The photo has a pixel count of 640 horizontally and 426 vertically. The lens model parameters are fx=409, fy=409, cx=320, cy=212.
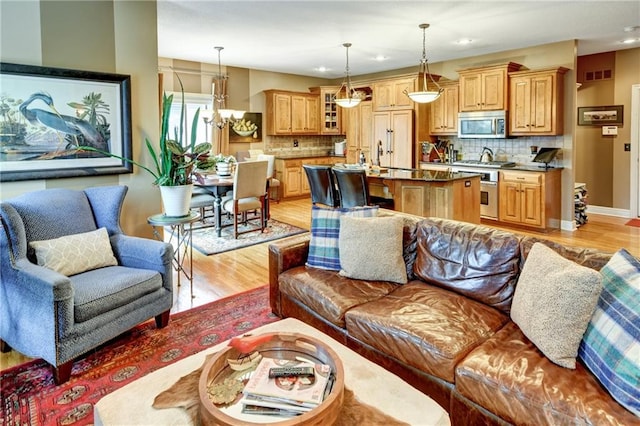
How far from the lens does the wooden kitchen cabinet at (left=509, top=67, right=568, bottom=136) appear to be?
5.79 m

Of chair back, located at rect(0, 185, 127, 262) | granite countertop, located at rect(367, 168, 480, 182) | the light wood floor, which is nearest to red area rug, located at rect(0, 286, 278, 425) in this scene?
the light wood floor

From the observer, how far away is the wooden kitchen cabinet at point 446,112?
7.07 metres

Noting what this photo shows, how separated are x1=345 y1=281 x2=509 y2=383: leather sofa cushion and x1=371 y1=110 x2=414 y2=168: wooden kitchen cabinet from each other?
533 cm

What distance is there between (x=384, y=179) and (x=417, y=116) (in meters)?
2.97

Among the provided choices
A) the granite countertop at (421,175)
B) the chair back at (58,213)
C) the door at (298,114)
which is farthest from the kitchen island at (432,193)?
the door at (298,114)

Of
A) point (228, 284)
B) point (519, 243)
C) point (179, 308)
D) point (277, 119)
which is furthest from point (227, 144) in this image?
point (519, 243)

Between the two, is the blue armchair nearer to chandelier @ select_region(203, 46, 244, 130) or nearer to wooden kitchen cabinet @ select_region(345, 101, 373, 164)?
chandelier @ select_region(203, 46, 244, 130)

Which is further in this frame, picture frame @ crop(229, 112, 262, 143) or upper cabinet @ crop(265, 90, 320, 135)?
upper cabinet @ crop(265, 90, 320, 135)

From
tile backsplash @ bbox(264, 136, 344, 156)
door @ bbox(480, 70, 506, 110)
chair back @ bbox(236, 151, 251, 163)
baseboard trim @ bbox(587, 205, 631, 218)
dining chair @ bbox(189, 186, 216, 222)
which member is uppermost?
door @ bbox(480, 70, 506, 110)

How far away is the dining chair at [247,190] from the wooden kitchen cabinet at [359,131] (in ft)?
10.7

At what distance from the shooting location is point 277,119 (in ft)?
28.0

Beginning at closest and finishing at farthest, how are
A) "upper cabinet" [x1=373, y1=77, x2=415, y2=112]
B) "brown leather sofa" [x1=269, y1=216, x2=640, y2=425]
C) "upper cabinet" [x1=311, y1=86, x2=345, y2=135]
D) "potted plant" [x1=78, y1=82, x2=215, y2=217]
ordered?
"brown leather sofa" [x1=269, y1=216, x2=640, y2=425]
"potted plant" [x1=78, y1=82, x2=215, y2=217]
"upper cabinet" [x1=373, y1=77, x2=415, y2=112]
"upper cabinet" [x1=311, y1=86, x2=345, y2=135]

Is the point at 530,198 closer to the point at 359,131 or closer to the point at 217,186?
the point at 359,131

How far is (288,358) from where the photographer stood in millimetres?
1675
